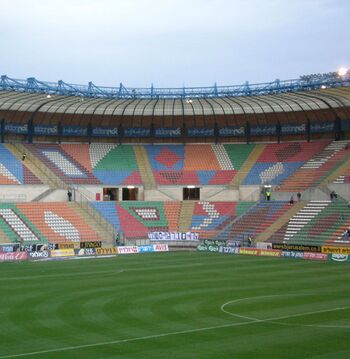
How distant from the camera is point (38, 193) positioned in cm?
6944

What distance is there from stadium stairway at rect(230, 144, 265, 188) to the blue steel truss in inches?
391

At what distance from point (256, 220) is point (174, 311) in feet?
126

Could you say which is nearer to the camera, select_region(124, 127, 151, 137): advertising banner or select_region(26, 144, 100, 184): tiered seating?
select_region(26, 144, 100, 184): tiered seating

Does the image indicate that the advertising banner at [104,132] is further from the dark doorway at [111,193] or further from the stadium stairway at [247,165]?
the stadium stairway at [247,165]

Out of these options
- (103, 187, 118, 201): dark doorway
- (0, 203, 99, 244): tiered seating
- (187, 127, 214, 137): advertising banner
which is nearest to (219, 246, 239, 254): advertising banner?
(0, 203, 99, 244): tiered seating

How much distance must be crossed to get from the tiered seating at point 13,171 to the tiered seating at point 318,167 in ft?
88.7

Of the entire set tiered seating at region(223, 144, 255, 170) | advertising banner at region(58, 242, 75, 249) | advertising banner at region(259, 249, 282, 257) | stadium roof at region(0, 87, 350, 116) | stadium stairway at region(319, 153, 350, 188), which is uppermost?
stadium roof at region(0, 87, 350, 116)

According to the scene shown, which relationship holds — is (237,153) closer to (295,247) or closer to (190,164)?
(190,164)

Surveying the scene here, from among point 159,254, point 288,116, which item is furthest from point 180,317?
point 288,116

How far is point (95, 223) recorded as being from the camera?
66.8 meters

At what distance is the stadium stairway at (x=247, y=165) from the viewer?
7553 cm

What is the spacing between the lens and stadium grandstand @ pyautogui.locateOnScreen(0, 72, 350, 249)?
64500 mm

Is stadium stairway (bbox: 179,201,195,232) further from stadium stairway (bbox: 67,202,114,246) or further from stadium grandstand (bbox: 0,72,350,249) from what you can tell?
stadium stairway (bbox: 67,202,114,246)

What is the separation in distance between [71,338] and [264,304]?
35.6 feet
